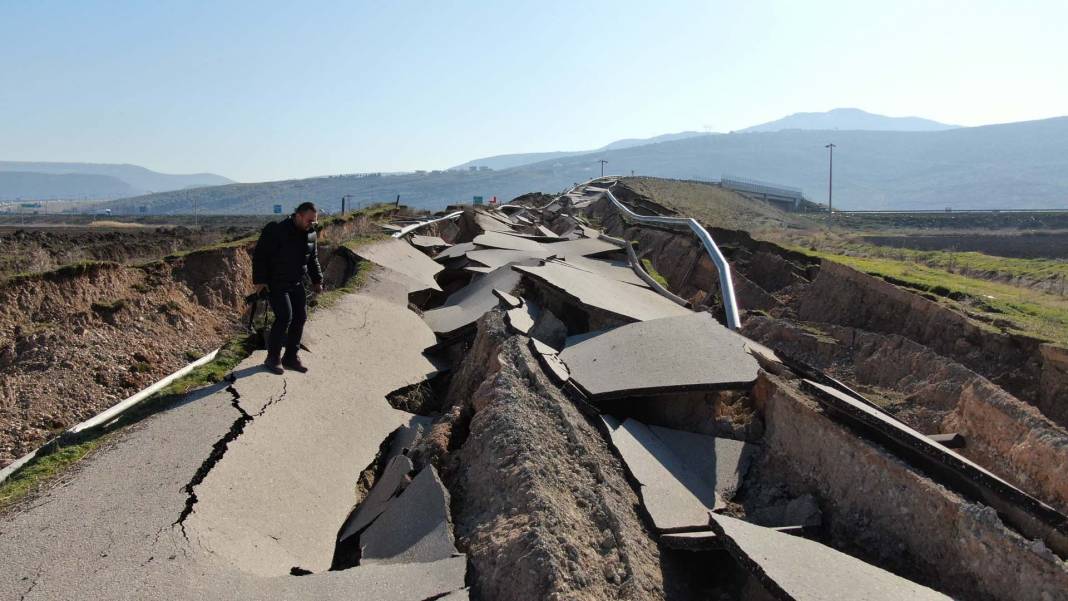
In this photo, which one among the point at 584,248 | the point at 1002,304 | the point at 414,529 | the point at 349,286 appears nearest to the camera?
the point at 414,529

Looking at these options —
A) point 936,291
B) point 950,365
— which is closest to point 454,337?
point 950,365

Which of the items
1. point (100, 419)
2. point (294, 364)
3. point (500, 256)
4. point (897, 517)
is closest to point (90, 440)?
point (100, 419)

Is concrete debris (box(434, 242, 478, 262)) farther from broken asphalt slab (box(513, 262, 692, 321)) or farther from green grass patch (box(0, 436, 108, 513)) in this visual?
green grass patch (box(0, 436, 108, 513))

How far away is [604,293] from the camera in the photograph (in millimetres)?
9219

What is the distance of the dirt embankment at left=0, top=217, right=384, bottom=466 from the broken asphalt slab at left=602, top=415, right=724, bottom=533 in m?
4.92

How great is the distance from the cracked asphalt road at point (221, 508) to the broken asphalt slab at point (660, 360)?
1765mm

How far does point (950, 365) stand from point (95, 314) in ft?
31.5

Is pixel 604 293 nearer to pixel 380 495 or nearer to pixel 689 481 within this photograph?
pixel 689 481

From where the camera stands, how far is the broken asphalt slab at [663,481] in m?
4.54

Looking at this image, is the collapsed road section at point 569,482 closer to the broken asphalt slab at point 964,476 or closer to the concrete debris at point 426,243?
the broken asphalt slab at point 964,476

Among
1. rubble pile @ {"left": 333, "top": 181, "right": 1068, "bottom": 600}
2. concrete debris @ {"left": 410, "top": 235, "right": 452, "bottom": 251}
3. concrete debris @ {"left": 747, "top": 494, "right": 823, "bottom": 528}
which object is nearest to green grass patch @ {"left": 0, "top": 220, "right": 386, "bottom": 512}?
rubble pile @ {"left": 333, "top": 181, "right": 1068, "bottom": 600}

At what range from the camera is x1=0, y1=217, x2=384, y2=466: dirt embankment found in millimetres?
6418

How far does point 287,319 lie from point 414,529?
8.46 feet

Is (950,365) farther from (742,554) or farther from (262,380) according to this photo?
(262,380)
